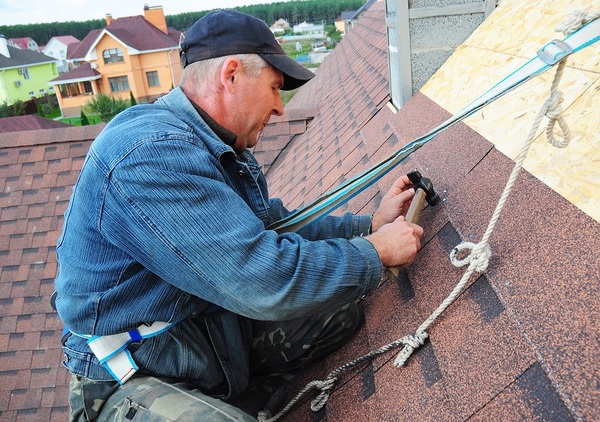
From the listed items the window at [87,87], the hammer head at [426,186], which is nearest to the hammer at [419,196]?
the hammer head at [426,186]

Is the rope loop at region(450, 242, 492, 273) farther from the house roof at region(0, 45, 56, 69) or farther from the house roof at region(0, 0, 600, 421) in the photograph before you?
the house roof at region(0, 45, 56, 69)

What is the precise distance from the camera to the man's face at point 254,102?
6.70ft

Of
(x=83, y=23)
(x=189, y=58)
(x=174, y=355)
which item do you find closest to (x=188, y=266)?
(x=174, y=355)

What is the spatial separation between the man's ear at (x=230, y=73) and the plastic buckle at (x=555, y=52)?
3.45ft

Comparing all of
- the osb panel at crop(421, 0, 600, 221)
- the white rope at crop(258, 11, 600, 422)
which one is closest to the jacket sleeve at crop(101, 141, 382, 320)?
the white rope at crop(258, 11, 600, 422)

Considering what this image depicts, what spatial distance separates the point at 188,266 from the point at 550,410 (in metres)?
1.02

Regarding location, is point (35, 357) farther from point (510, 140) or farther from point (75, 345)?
point (510, 140)

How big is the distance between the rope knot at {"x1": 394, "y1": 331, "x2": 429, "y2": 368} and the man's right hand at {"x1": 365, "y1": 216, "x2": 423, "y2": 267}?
0.31 m

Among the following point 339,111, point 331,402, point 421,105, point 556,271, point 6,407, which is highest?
point 556,271

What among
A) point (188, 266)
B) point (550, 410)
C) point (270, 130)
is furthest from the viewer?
point (270, 130)

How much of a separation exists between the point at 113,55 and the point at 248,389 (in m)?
42.4

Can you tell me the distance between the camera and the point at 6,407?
4531 mm

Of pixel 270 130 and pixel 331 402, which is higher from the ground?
pixel 331 402

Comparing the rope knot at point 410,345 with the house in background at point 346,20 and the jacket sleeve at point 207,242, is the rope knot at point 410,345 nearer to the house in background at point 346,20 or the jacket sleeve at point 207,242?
the jacket sleeve at point 207,242
